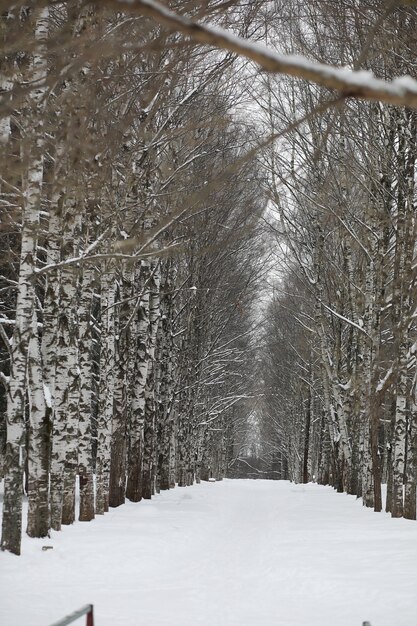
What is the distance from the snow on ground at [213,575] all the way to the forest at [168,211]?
75 centimetres

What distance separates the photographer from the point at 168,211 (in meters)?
16.7

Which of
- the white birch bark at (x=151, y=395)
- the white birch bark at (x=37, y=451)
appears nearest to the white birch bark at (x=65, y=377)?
the white birch bark at (x=37, y=451)

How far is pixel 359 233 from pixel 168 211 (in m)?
7.22

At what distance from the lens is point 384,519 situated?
13.8 metres

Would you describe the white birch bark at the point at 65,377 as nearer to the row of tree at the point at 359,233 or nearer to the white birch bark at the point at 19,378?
the white birch bark at the point at 19,378

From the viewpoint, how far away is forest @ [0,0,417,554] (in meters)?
3.74

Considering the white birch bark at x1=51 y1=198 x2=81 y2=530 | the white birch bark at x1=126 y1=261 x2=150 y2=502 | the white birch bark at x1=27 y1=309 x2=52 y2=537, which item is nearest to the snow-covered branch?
the white birch bark at x1=27 y1=309 x2=52 y2=537

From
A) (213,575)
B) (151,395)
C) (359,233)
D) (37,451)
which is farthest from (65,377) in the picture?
(359,233)

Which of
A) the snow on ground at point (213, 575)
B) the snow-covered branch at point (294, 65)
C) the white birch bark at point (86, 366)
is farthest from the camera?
the white birch bark at point (86, 366)

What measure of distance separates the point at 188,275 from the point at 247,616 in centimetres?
1704

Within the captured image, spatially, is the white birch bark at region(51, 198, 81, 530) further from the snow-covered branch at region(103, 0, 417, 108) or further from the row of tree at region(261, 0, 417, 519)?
the snow-covered branch at region(103, 0, 417, 108)

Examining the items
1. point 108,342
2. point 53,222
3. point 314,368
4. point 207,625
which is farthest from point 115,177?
point 314,368

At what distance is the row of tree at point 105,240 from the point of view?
4121 mm

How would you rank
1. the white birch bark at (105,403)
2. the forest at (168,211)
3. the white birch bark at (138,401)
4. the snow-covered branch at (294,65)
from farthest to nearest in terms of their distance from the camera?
1. the white birch bark at (138,401)
2. the white birch bark at (105,403)
3. the forest at (168,211)
4. the snow-covered branch at (294,65)
